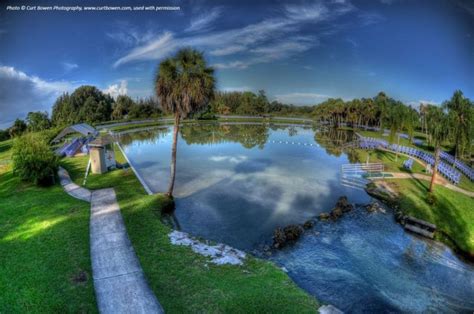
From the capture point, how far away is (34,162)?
1772 cm

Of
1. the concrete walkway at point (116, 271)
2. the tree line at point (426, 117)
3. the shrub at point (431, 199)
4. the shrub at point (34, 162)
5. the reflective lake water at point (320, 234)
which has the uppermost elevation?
the tree line at point (426, 117)

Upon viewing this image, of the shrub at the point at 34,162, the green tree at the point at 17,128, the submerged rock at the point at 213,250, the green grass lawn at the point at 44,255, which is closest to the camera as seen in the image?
the green grass lawn at the point at 44,255

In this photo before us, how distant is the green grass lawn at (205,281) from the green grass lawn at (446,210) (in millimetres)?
10357

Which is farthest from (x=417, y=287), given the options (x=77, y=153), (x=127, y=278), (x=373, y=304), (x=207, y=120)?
(x=207, y=120)

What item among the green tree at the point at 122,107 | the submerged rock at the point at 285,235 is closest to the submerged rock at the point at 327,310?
the submerged rock at the point at 285,235

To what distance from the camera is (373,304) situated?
9555 millimetres

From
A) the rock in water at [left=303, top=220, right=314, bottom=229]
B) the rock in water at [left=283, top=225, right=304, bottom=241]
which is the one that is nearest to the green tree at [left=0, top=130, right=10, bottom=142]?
the rock in water at [left=283, top=225, right=304, bottom=241]

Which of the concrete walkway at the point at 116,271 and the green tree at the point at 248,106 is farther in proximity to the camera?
the green tree at the point at 248,106

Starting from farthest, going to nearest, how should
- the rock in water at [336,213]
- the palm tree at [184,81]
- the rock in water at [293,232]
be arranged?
the rock in water at [336,213], the palm tree at [184,81], the rock in water at [293,232]

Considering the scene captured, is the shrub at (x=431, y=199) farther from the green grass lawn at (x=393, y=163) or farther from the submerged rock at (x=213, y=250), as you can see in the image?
the submerged rock at (x=213, y=250)

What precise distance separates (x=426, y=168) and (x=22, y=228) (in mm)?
28723

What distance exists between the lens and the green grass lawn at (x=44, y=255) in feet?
25.4

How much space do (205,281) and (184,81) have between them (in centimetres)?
1035

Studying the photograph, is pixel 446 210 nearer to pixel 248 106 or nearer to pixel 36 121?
pixel 36 121
